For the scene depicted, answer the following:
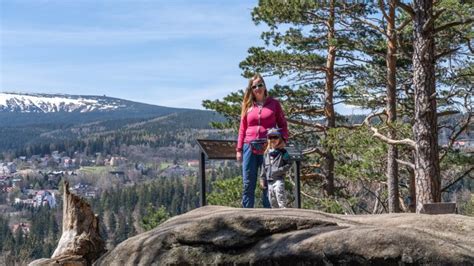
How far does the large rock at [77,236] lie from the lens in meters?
6.27

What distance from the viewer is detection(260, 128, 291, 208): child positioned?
671 centimetres

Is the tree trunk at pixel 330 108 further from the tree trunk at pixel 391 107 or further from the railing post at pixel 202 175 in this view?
the railing post at pixel 202 175

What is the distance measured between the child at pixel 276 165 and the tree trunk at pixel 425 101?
3270 mm

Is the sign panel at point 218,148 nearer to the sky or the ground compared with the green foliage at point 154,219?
nearer to the sky

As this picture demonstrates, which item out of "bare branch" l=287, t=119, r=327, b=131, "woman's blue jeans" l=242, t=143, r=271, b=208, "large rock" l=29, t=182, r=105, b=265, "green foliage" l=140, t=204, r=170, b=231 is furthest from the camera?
"green foliage" l=140, t=204, r=170, b=231

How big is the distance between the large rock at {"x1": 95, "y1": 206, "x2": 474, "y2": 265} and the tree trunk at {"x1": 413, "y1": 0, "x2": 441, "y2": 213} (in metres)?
4.13

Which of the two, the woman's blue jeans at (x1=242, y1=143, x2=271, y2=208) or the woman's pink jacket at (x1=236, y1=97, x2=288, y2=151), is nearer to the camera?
the woman's pink jacket at (x1=236, y1=97, x2=288, y2=151)

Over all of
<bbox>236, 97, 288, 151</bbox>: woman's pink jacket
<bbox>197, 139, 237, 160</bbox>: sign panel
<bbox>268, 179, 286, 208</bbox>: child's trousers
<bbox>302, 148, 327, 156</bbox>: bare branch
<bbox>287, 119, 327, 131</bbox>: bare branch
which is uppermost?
<bbox>287, 119, 327, 131</bbox>: bare branch

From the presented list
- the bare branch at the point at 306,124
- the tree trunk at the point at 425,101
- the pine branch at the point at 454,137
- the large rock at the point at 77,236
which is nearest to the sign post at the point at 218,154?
the large rock at the point at 77,236

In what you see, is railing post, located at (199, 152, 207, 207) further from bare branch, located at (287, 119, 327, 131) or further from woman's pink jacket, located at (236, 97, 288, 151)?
bare branch, located at (287, 119, 327, 131)

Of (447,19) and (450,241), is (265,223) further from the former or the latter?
(447,19)

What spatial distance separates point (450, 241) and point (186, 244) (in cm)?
208

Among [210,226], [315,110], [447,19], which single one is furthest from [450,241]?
[315,110]

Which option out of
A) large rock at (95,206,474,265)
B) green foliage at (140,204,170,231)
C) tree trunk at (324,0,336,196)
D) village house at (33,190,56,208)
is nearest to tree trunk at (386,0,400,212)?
tree trunk at (324,0,336,196)
